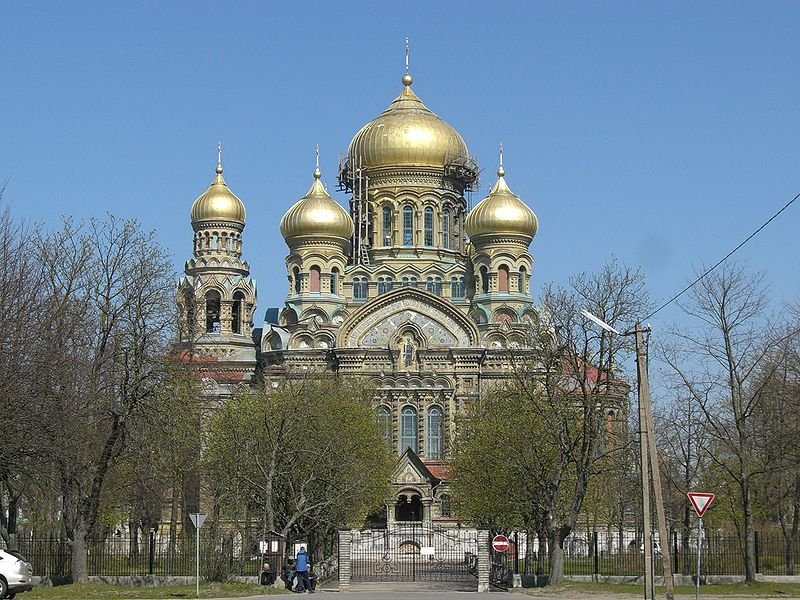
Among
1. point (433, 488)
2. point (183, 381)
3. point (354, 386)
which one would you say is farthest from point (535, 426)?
point (433, 488)

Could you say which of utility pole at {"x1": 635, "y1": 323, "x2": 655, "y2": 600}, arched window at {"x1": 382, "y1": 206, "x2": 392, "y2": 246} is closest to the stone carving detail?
arched window at {"x1": 382, "y1": 206, "x2": 392, "y2": 246}

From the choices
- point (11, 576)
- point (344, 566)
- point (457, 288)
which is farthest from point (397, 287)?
point (11, 576)

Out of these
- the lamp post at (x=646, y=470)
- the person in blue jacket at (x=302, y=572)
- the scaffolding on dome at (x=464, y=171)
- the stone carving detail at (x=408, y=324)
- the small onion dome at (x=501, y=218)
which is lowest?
the person in blue jacket at (x=302, y=572)

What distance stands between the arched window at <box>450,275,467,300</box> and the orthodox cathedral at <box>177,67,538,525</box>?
0.33 feet

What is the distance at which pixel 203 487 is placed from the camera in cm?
5191

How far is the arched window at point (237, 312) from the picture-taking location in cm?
7801

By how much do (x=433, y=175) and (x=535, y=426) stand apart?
39.5m

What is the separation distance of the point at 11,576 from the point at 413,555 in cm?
2148

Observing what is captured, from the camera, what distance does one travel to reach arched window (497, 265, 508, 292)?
7612 cm

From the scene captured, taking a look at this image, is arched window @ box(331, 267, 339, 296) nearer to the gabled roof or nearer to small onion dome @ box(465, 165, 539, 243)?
small onion dome @ box(465, 165, 539, 243)

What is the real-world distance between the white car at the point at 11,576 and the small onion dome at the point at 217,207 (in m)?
48.1

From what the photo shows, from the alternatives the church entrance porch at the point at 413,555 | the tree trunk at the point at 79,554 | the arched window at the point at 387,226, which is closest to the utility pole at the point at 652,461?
the tree trunk at the point at 79,554

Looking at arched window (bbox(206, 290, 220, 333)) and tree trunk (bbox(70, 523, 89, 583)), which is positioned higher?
arched window (bbox(206, 290, 220, 333))

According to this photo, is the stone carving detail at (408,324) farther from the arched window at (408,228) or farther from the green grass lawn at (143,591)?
the green grass lawn at (143,591)
